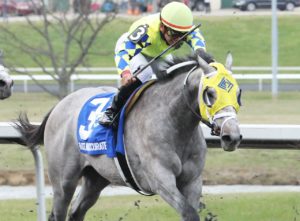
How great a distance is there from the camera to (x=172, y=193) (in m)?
5.04

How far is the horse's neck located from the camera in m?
5.18

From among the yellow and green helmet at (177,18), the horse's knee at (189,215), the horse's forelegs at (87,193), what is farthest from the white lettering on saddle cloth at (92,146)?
the horse's knee at (189,215)

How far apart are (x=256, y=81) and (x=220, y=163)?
13716 mm

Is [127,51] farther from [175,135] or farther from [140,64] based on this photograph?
[175,135]

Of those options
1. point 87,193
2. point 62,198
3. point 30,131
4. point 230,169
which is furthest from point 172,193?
point 230,169

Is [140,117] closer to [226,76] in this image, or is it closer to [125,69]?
[125,69]

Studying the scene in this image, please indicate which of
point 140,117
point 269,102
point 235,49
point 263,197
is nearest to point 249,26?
point 235,49

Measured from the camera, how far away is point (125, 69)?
566cm

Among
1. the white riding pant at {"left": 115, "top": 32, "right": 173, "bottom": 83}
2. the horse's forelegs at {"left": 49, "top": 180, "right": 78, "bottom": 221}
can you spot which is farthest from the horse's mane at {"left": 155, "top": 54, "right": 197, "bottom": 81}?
the horse's forelegs at {"left": 49, "top": 180, "right": 78, "bottom": 221}

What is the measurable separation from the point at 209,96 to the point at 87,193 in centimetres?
166

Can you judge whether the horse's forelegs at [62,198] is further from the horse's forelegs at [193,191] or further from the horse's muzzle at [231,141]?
→ the horse's muzzle at [231,141]

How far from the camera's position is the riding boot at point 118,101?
18.4ft

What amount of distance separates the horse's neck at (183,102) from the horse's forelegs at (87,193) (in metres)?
1.16

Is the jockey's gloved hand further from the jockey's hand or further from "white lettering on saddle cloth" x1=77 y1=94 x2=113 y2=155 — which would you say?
"white lettering on saddle cloth" x1=77 y1=94 x2=113 y2=155
